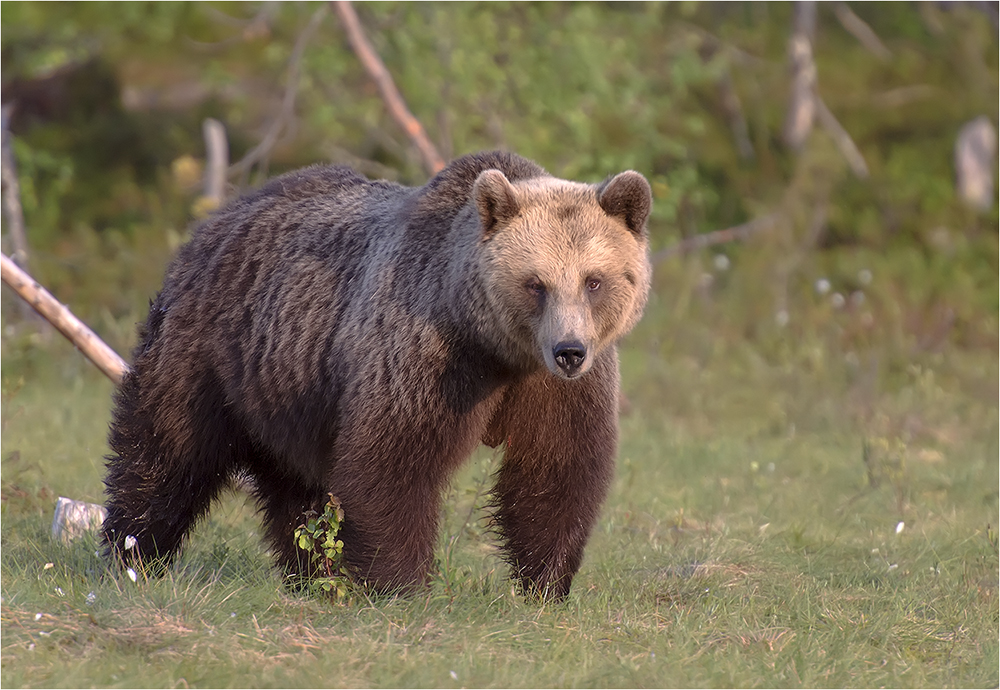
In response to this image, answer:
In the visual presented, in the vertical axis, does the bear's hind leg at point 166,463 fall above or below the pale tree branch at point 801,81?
above

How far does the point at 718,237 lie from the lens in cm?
1399

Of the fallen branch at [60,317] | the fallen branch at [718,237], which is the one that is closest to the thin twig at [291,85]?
the fallen branch at [718,237]

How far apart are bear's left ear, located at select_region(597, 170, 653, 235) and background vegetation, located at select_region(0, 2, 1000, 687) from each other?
159 cm

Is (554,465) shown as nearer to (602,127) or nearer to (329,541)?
(329,541)

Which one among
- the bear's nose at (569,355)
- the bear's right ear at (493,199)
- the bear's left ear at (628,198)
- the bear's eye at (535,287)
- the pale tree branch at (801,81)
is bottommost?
the pale tree branch at (801,81)

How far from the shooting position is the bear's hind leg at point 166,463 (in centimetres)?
604

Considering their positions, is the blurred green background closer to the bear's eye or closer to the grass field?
the grass field

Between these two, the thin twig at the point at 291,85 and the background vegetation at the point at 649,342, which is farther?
the thin twig at the point at 291,85

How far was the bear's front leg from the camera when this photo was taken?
534cm

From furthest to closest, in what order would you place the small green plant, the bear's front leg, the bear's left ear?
the bear's front leg
the small green plant
the bear's left ear

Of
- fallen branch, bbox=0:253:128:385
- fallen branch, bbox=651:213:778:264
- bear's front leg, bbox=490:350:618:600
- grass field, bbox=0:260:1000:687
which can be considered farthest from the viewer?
fallen branch, bbox=651:213:778:264

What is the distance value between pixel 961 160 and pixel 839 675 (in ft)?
41.1

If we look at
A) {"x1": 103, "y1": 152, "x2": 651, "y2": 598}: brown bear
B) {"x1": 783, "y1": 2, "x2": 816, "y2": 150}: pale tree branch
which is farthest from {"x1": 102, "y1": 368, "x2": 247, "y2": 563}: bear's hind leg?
{"x1": 783, "y1": 2, "x2": 816, "y2": 150}: pale tree branch

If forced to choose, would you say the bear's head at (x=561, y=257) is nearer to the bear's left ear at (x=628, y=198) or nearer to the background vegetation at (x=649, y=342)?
the bear's left ear at (x=628, y=198)
